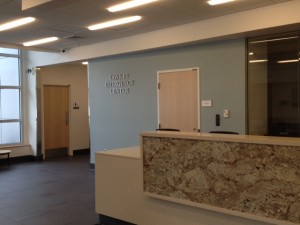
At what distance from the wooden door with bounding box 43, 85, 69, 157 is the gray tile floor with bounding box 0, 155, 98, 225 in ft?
3.91

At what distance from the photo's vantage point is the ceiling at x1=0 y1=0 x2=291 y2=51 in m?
4.60

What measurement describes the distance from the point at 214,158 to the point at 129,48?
13.4ft

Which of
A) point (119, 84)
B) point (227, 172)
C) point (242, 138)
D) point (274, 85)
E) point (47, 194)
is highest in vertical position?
point (119, 84)

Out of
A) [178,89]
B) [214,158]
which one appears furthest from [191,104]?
[214,158]

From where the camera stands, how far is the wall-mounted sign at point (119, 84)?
23.4ft

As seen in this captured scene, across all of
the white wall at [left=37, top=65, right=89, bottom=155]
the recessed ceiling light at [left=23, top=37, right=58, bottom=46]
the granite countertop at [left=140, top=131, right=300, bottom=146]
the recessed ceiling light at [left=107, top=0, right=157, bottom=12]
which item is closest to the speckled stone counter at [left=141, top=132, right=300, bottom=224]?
the granite countertop at [left=140, top=131, right=300, bottom=146]

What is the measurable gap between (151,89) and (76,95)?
4351 mm

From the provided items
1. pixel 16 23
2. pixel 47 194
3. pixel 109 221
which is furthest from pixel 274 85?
pixel 16 23

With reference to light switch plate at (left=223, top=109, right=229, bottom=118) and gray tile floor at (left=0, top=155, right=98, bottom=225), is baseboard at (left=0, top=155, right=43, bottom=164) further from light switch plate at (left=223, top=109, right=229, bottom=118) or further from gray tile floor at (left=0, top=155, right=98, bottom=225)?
light switch plate at (left=223, top=109, right=229, bottom=118)

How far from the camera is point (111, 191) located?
13.5ft

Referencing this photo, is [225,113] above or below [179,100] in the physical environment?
below

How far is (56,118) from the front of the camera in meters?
10.1

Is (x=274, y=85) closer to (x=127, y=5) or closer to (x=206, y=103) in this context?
(x=206, y=103)

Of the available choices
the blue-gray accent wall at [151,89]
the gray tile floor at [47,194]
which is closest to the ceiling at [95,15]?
the blue-gray accent wall at [151,89]
